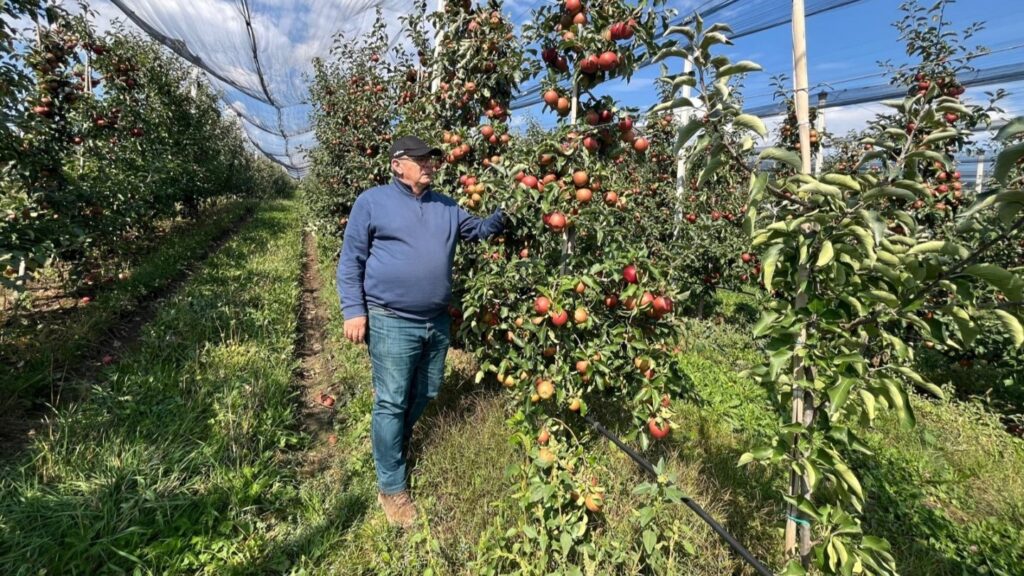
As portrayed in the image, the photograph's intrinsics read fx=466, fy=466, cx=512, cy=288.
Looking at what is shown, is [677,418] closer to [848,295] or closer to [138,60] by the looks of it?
[848,295]

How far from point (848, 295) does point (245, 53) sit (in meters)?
11.2

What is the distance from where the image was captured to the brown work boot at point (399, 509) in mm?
2227

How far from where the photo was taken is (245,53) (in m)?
9.30

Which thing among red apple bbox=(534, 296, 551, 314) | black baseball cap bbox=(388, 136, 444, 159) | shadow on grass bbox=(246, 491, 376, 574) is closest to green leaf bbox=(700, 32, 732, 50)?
red apple bbox=(534, 296, 551, 314)

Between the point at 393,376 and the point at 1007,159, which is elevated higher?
the point at 1007,159

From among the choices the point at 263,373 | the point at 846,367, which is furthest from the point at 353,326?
the point at 846,367

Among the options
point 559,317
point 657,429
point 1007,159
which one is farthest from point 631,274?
point 1007,159

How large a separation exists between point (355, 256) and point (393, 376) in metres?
0.60

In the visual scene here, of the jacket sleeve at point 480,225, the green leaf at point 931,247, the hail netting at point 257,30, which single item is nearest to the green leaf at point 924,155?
the green leaf at point 931,247

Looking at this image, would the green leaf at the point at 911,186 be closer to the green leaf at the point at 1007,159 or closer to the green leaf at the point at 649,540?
the green leaf at the point at 1007,159

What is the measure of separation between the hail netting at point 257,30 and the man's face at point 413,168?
4.88m

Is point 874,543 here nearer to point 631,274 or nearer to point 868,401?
point 868,401

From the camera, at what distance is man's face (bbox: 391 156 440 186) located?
2203 millimetres

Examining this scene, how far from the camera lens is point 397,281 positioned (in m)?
2.15
